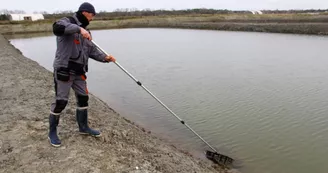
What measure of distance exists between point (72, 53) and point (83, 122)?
1554 millimetres

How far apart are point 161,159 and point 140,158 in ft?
1.64

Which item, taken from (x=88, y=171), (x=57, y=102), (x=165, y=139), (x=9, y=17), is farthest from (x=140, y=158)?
(x=9, y=17)

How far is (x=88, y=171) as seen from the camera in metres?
5.11

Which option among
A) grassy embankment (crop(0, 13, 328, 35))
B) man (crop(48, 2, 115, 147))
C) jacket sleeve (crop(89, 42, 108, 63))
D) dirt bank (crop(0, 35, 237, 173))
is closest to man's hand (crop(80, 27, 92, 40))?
man (crop(48, 2, 115, 147))

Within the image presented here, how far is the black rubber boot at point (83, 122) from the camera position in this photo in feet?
19.5

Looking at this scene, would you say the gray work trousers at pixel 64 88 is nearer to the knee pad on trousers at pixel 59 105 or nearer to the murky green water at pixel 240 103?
the knee pad on trousers at pixel 59 105

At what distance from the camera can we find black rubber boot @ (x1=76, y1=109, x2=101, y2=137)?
19.5 feet

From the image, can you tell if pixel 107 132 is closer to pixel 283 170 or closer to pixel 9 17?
pixel 283 170

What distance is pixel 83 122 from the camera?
20.0 ft

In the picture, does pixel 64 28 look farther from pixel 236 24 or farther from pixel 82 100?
pixel 236 24

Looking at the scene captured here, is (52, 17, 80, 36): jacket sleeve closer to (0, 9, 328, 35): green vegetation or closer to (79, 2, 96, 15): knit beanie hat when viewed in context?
(79, 2, 96, 15): knit beanie hat

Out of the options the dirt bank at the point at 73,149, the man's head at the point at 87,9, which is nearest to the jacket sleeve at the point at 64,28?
the man's head at the point at 87,9

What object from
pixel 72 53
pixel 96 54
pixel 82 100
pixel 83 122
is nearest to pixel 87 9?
pixel 72 53

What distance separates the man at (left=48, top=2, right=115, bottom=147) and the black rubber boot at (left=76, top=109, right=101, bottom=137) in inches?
14.8
